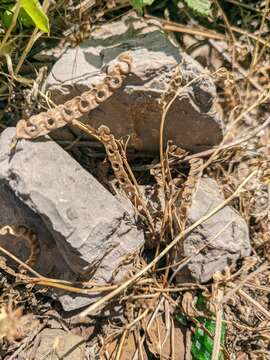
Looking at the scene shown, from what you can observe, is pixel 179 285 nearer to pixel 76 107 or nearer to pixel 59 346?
pixel 59 346

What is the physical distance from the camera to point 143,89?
1742 millimetres

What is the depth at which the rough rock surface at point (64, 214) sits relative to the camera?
5.30 feet

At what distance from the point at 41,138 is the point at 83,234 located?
1.30 ft

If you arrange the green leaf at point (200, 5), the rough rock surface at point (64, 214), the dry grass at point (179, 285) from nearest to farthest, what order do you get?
the rough rock surface at point (64, 214), the dry grass at point (179, 285), the green leaf at point (200, 5)

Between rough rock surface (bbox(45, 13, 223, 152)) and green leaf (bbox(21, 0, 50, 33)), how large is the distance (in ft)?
0.60

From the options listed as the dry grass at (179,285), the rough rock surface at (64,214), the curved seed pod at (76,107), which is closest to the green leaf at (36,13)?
the dry grass at (179,285)

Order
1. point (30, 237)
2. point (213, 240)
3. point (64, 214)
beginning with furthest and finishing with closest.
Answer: point (213, 240), point (30, 237), point (64, 214)

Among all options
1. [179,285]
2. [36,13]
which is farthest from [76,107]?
[179,285]

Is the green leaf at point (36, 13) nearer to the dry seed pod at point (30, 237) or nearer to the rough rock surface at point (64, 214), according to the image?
the rough rock surface at point (64, 214)

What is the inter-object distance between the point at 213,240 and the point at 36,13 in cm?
106

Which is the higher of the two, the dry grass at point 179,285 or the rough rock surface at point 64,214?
the rough rock surface at point 64,214

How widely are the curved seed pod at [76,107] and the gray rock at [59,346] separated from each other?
728 mm

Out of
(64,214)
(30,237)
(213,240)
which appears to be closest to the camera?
(64,214)

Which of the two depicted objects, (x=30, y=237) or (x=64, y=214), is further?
(x=30, y=237)
